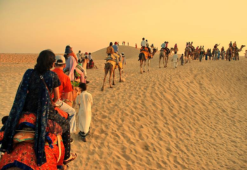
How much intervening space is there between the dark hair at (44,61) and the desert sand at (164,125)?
330 cm

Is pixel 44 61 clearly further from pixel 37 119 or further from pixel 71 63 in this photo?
pixel 71 63

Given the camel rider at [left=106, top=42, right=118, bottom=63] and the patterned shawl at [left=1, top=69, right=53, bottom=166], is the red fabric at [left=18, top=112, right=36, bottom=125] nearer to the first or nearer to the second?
the patterned shawl at [left=1, top=69, right=53, bottom=166]

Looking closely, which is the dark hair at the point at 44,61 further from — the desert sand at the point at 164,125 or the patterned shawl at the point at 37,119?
the desert sand at the point at 164,125

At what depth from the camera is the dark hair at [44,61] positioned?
111 inches

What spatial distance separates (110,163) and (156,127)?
2987 millimetres

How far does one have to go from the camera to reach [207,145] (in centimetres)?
720

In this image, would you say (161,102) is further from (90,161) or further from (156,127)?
(90,161)

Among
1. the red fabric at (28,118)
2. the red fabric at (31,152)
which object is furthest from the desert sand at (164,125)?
the red fabric at (28,118)

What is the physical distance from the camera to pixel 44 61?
9.27ft

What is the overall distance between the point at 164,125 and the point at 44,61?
20.8 feet

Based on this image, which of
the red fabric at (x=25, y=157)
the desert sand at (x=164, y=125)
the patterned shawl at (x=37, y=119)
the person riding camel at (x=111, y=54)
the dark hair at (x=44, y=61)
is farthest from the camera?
the person riding camel at (x=111, y=54)

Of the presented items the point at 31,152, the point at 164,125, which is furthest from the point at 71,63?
the point at 164,125

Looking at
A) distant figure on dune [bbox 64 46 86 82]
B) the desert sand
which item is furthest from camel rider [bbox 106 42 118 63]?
distant figure on dune [bbox 64 46 86 82]

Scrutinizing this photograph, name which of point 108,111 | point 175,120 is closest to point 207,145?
point 175,120
